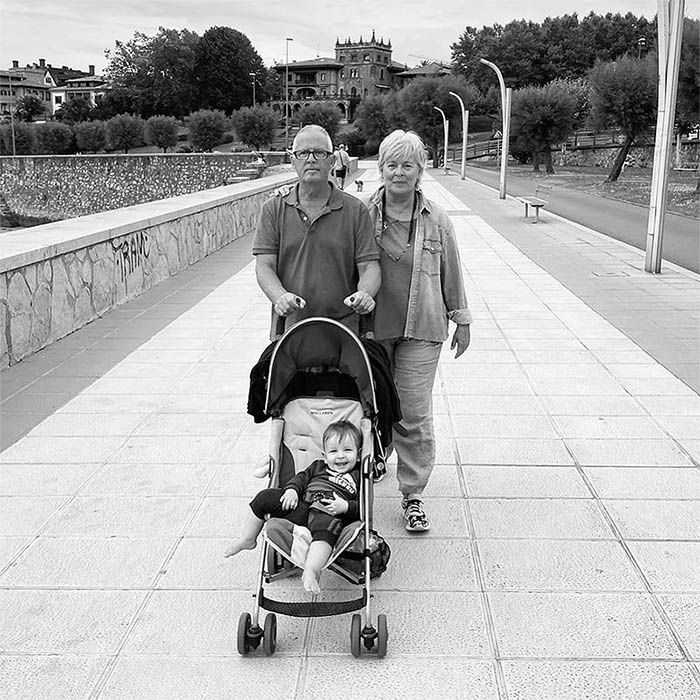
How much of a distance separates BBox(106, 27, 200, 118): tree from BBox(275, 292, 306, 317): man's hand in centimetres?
11361

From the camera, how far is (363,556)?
3402 millimetres

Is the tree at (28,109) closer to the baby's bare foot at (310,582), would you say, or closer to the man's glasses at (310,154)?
the man's glasses at (310,154)

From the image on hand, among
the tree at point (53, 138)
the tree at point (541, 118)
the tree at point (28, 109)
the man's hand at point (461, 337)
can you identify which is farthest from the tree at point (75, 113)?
the man's hand at point (461, 337)

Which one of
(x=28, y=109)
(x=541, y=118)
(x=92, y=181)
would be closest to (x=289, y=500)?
(x=541, y=118)

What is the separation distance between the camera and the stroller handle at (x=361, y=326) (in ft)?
12.8

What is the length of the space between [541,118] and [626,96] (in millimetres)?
18235

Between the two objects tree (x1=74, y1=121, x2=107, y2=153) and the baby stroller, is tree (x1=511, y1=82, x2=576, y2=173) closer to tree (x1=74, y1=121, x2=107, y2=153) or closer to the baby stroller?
tree (x1=74, y1=121, x2=107, y2=153)

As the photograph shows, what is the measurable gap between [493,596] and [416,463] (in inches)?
33.1

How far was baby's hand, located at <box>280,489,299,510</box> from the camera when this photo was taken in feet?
10.6

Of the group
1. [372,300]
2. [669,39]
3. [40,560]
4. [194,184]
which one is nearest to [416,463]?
[372,300]

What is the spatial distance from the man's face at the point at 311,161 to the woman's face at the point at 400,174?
28 cm

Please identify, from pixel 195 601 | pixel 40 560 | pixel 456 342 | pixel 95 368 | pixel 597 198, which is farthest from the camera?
pixel 597 198

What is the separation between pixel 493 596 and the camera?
11.7 ft

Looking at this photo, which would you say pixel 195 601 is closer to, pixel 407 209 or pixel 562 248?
pixel 407 209
